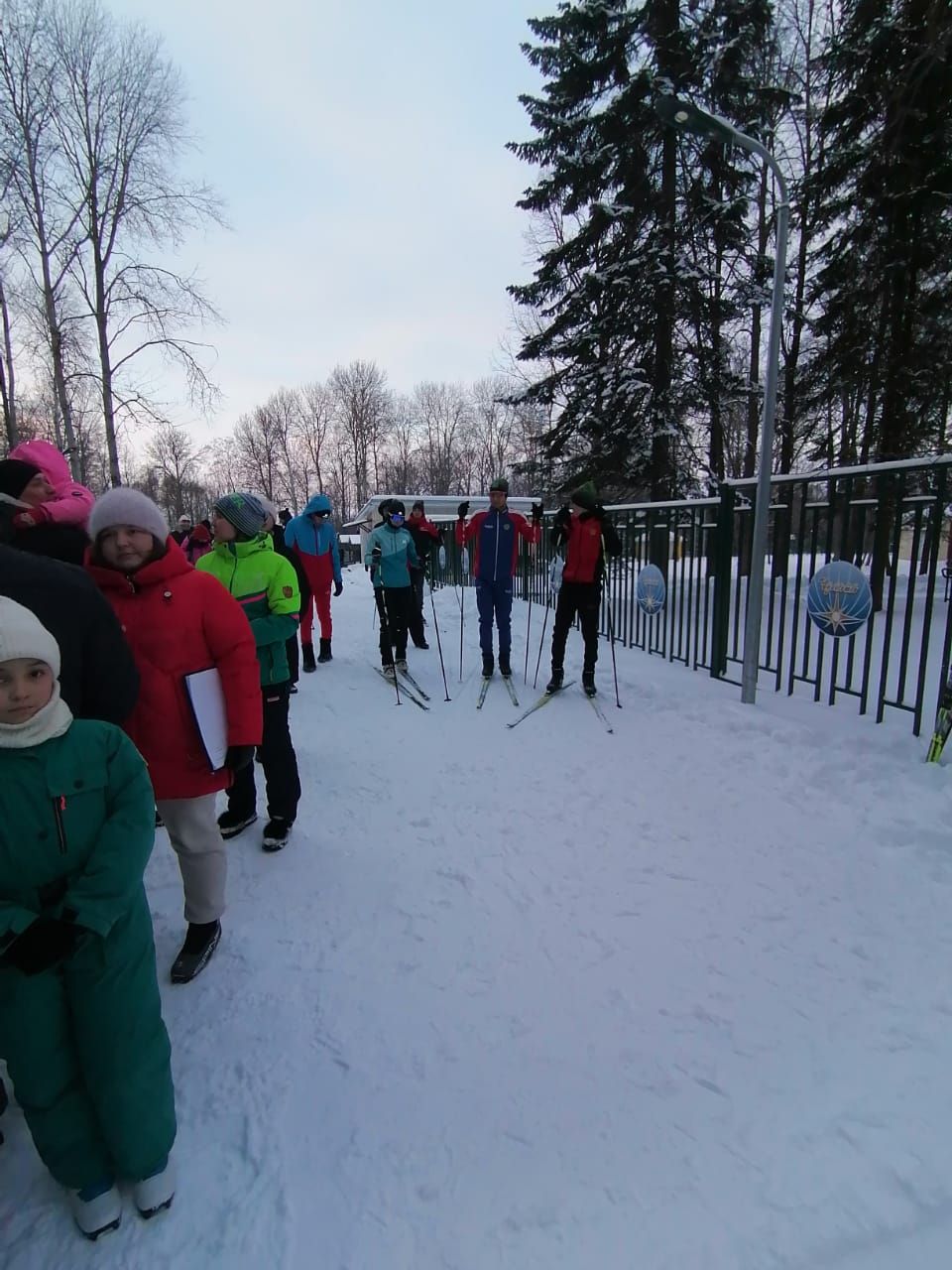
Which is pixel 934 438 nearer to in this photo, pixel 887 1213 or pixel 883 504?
pixel 883 504

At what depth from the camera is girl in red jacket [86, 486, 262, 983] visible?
2377 millimetres

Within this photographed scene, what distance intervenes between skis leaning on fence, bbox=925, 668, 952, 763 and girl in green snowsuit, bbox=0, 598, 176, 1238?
442 cm

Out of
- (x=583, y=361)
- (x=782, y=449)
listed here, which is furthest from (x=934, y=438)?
(x=583, y=361)

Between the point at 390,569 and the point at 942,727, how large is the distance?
5.46 m

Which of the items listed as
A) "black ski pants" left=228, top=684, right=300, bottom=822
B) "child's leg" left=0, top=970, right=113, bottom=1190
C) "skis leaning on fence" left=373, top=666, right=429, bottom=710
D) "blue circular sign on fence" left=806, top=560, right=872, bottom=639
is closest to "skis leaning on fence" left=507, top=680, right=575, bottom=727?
"skis leaning on fence" left=373, top=666, right=429, bottom=710

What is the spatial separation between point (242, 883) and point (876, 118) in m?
14.8

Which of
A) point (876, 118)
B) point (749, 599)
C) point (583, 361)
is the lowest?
point (749, 599)

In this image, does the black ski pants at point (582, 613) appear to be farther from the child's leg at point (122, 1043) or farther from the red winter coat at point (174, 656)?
the child's leg at point (122, 1043)

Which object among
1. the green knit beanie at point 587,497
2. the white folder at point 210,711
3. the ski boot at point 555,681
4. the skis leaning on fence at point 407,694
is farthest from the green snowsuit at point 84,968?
the green knit beanie at point 587,497

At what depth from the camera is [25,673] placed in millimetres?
1581

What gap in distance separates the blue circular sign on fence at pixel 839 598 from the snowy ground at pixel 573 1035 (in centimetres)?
80

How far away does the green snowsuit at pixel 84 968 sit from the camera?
1.57 m

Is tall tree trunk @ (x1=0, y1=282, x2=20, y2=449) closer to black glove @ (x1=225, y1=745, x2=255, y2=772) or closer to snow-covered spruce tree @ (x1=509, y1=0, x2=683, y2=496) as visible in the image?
snow-covered spruce tree @ (x1=509, y1=0, x2=683, y2=496)

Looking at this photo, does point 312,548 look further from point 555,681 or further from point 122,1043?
point 122,1043
